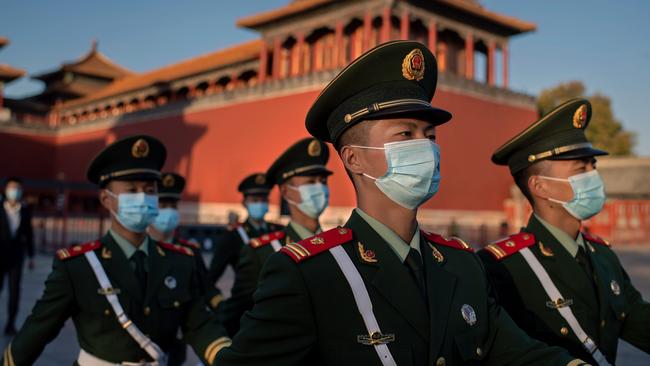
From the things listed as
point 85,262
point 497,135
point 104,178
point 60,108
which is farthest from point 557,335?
point 60,108

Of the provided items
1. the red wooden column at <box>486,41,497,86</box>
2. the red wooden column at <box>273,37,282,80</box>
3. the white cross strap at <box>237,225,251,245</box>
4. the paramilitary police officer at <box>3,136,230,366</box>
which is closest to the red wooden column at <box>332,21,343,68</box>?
the red wooden column at <box>273,37,282,80</box>

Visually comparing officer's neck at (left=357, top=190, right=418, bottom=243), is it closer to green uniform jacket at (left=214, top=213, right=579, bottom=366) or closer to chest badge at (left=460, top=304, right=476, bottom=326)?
green uniform jacket at (left=214, top=213, right=579, bottom=366)

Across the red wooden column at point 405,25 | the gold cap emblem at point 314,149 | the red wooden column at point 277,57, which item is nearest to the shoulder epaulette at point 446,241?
the gold cap emblem at point 314,149

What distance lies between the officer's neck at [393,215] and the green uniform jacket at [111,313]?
885 mm

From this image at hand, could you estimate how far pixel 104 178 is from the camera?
251cm

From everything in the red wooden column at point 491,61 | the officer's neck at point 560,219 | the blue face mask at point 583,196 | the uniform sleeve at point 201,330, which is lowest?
the uniform sleeve at point 201,330

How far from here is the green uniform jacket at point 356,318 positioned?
1.21 meters

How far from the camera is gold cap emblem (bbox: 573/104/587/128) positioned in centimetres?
220

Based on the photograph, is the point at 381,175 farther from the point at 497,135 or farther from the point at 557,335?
the point at 497,135

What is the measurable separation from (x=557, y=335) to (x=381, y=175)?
0.98m

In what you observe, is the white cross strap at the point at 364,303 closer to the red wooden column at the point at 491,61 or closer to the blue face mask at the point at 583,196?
the blue face mask at the point at 583,196

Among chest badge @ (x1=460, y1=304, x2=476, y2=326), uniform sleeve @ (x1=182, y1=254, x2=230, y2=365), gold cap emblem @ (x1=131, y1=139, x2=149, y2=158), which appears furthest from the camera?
gold cap emblem @ (x1=131, y1=139, x2=149, y2=158)

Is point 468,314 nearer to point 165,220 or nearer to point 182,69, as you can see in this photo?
point 165,220

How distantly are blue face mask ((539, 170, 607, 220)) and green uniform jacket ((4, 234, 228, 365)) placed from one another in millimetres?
1363
